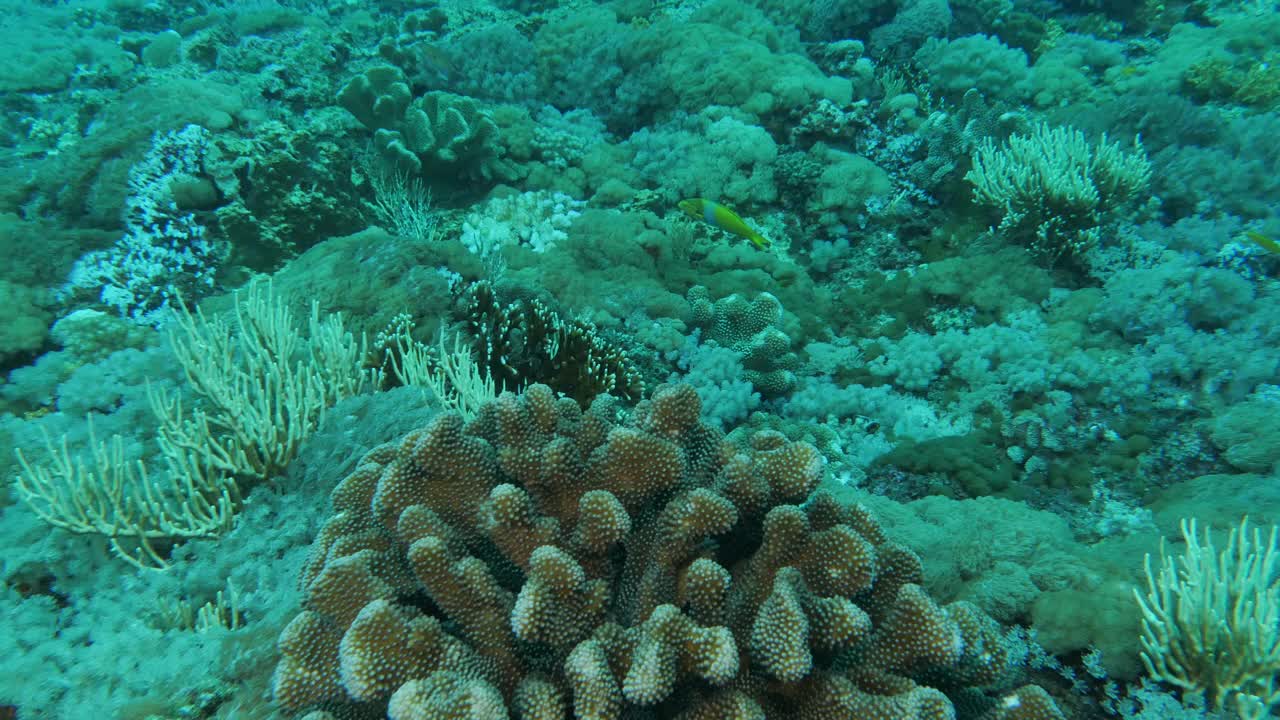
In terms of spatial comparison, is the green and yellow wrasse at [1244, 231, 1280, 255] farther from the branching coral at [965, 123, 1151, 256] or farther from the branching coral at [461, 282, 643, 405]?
the branching coral at [461, 282, 643, 405]

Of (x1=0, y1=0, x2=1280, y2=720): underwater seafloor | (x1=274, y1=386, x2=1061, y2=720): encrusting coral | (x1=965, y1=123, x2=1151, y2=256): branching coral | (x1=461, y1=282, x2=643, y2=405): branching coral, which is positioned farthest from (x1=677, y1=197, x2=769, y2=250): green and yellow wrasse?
(x1=274, y1=386, x2=1061, y2=720): encrusting coral

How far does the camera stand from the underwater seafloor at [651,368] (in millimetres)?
1887

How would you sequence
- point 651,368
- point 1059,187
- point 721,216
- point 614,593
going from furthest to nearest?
point 721,216 → point 1059,187 → point 651,368 → point 614,593

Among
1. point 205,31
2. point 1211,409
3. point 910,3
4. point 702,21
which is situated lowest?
point 1211,409

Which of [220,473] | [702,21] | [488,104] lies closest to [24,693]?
[220,473]

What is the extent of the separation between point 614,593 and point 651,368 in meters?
3.83

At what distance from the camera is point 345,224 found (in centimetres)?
792

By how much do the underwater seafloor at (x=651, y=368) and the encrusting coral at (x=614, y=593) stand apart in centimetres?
1

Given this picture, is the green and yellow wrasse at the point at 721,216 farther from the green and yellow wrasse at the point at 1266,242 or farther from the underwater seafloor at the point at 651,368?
the green and yellow wrasse at the point at 1266,242


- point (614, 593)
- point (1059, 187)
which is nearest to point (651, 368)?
point (614, 593)

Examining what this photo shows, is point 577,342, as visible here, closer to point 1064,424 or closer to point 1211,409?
point 1064,424

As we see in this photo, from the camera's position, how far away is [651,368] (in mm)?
5816

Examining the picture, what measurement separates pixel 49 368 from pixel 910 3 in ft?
46.8

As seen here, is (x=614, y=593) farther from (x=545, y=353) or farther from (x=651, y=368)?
(x=651, y=368)
